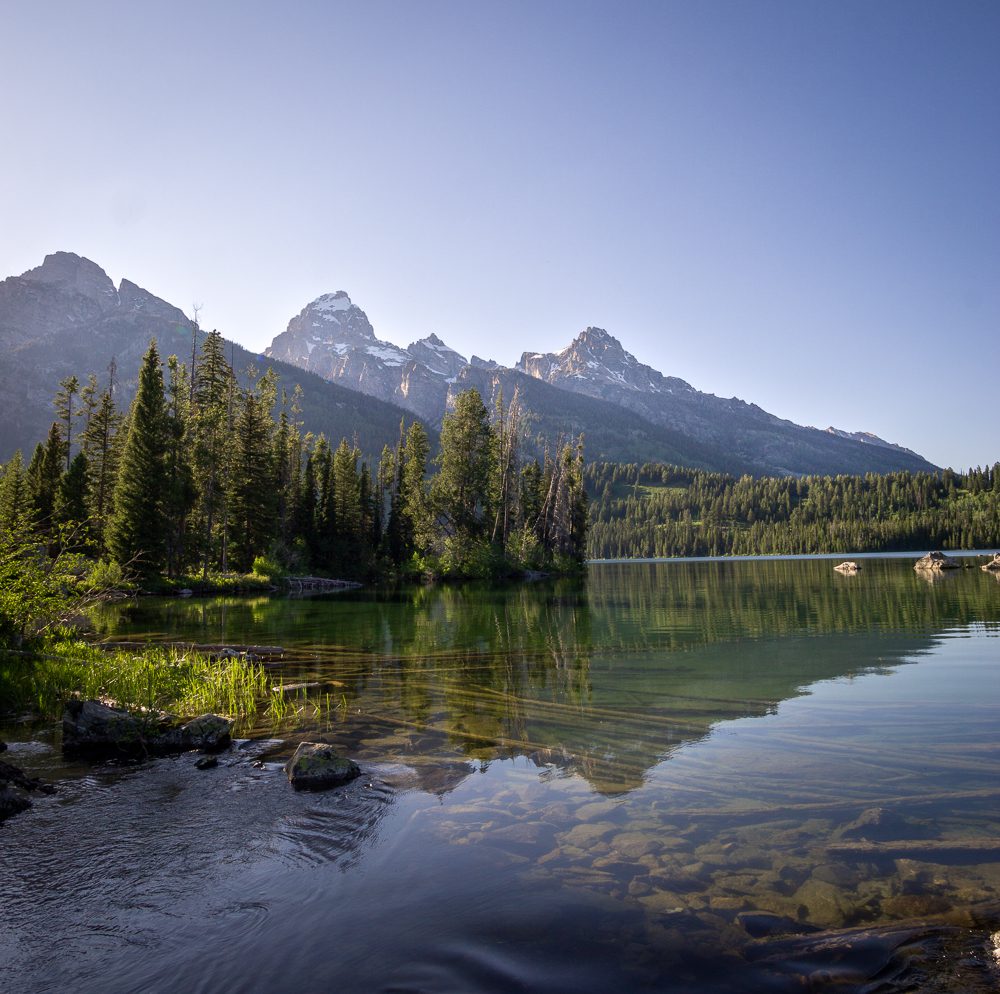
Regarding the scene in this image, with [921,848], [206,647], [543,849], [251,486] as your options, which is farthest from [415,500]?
[921,848]

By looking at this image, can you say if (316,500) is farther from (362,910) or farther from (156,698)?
(362,910)

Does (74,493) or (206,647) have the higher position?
(74,493)

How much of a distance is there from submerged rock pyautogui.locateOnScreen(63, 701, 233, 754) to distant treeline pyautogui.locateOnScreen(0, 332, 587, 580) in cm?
3642

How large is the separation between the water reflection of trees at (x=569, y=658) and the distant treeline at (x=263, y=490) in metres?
15.0

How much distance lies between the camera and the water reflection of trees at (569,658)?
11984mm

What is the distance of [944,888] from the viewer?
6223 millimetres

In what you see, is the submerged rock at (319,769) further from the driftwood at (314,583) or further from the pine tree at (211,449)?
the driftwood at (314,583)

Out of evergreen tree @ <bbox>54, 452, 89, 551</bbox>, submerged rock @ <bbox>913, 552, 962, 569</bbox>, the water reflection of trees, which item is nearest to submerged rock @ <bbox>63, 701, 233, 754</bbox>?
the water reflection of trees

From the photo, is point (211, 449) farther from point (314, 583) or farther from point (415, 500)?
point (415, 500)

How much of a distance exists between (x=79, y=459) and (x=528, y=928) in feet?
228

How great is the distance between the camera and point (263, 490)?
64.4 meters

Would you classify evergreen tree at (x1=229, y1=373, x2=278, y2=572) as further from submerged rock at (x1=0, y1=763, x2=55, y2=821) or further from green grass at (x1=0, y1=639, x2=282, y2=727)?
submerged rock at (x1=0, y1=763, x2=55, y2=821)

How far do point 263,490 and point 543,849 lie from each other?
61.9 m

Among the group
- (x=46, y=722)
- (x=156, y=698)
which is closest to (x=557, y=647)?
(x=156, y=698)
